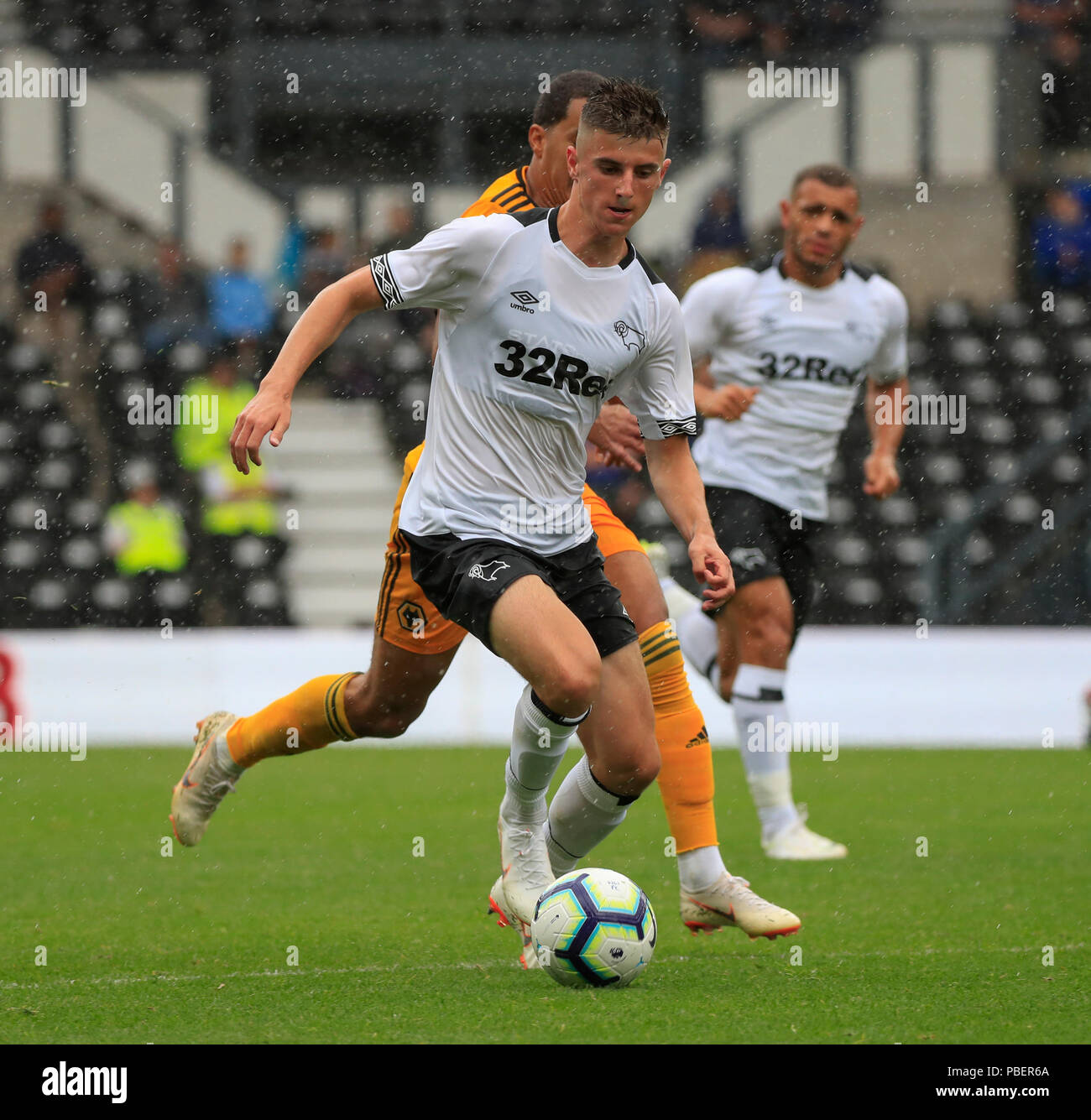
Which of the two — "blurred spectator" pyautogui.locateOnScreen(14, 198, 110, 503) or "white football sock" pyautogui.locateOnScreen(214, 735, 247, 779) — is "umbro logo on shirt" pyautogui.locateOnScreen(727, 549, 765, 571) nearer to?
"white football sock" pyautogui.locateOnScreen(214, 735, 247, 779)

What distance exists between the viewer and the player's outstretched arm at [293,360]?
13.2 feet

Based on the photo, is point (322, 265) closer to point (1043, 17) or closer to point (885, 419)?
point (1043, 17)

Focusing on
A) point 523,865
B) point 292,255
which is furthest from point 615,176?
point 292,255

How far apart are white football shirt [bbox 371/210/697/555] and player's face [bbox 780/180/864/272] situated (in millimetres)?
2394

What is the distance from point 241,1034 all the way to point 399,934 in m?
1.55

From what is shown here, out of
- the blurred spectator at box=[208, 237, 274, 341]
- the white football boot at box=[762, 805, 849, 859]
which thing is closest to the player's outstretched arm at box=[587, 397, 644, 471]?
the white football boot at box=[762, 805, 849, 859]

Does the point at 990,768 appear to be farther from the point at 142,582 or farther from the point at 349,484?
the point at 349,484

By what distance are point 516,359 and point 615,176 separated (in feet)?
1.75

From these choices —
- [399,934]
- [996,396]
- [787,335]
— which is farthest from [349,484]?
[399,934]

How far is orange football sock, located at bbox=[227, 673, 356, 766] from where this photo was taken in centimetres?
533

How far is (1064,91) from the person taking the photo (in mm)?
17641

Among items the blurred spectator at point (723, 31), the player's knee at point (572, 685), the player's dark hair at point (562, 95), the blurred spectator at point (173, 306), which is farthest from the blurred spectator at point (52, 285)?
the player's knee at point (572, 685)

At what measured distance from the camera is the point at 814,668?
38.4 ft

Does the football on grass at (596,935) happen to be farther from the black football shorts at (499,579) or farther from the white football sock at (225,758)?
the white football sock at (225,758)
